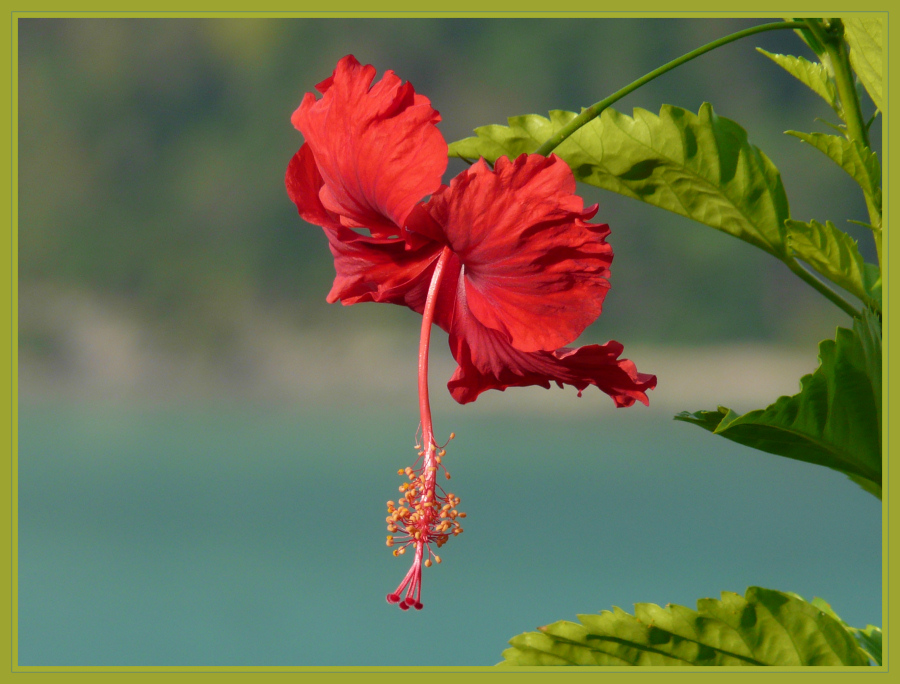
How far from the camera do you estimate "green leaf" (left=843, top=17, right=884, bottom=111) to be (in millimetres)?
527

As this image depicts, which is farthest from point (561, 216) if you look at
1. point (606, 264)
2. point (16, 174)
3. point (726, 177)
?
point (16, 174)

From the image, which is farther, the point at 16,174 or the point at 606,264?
the point at 16,174

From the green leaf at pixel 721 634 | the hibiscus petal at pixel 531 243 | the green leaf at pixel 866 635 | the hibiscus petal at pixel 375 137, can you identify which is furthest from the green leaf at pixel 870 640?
the hibiscus petal at pixel 375 137

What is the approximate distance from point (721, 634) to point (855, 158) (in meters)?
0.32

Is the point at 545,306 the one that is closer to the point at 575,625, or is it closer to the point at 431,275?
the point at 431,275

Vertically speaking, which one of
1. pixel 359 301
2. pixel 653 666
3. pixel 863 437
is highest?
pixel 359 301

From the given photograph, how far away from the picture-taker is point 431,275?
56cm

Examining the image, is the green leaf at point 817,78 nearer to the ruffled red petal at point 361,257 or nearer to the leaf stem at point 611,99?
the leaf stem at point 611,99

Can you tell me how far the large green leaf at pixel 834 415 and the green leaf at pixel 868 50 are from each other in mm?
159

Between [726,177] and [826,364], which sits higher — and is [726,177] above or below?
above

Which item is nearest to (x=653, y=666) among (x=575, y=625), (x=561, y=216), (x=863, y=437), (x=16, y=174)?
(x=575, y=625)

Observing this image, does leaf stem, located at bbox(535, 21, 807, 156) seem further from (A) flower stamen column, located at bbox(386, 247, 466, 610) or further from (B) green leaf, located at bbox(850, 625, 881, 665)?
(B) green leaf, located at bbox(850, 625, 881, 665)

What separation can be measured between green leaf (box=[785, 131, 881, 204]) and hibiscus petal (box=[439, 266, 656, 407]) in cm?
17

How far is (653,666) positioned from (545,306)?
0.26 meters
